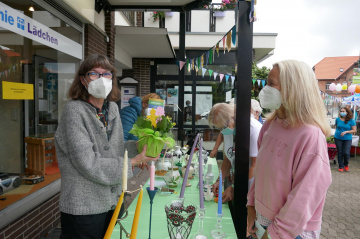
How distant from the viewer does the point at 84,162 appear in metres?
1.47

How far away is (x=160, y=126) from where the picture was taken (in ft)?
5.66

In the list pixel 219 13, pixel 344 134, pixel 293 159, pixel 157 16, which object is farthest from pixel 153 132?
pixel 219 13

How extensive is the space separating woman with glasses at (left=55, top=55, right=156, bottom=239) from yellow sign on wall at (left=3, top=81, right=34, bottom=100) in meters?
1.84

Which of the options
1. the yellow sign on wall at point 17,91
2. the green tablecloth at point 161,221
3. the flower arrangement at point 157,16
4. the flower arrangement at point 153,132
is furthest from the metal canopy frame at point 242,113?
the flower arrangement at point 157,16

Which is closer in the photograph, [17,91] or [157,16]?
[17,91]

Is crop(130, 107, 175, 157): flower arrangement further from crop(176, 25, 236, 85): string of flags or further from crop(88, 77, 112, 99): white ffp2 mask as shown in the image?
crop(176, 25, 236, 85): string of flags

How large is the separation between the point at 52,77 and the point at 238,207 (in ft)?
12.0

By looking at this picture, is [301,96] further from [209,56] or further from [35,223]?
[209,56]

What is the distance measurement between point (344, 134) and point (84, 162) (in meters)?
8.57

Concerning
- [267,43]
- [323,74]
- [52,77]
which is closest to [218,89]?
[267,43]

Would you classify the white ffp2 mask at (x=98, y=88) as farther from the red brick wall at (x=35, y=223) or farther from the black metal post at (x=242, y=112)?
the red brick wall at (x=35, y=223)

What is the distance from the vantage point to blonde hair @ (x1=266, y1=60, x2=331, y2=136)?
147 cm

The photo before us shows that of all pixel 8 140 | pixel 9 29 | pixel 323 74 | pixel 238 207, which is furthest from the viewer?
pixel 323 74

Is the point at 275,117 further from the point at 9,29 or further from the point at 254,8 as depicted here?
the point at 9,29
